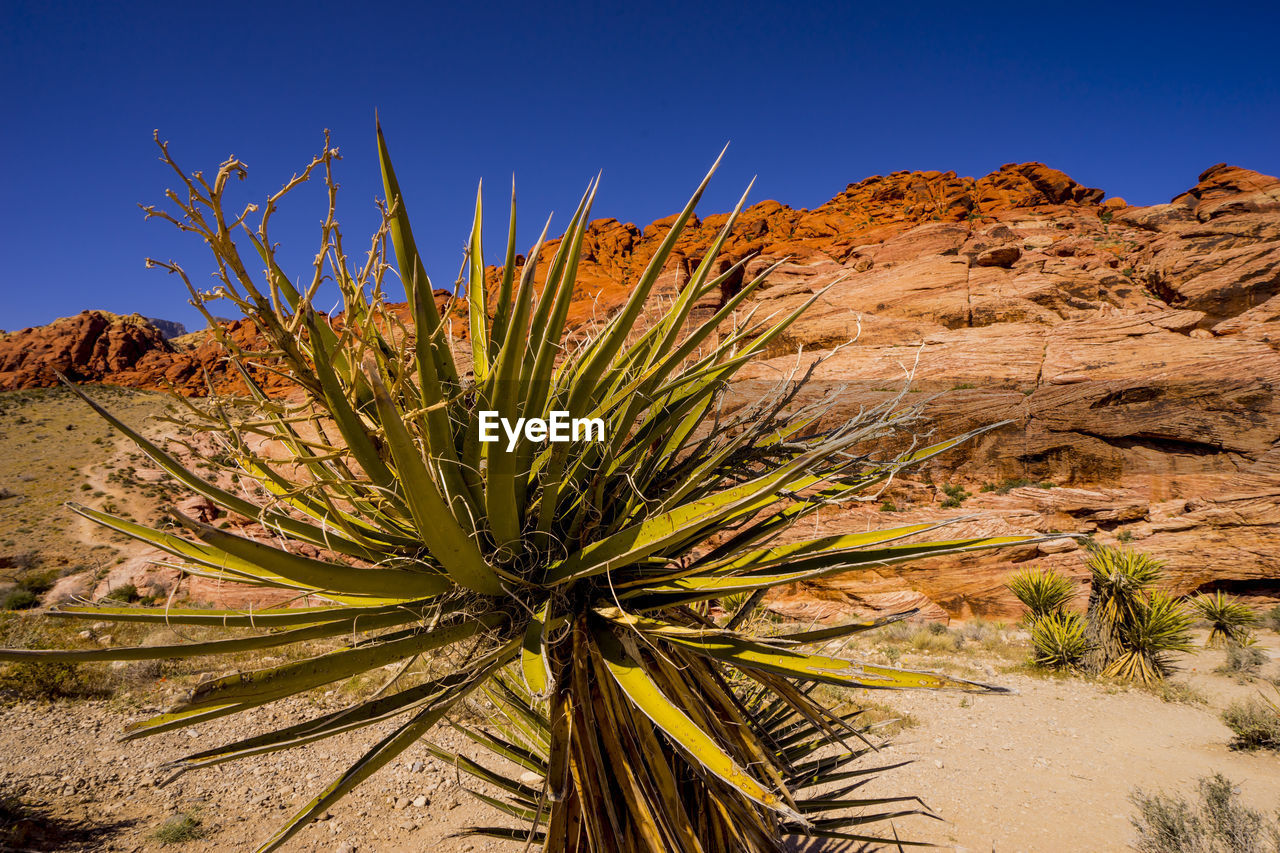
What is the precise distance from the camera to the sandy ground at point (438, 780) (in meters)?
4.00

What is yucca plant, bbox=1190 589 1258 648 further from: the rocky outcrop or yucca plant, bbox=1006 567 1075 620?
the rocky outcrop

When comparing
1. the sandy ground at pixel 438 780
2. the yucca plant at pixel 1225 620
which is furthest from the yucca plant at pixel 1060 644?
the yucca plant at pixel 1225 620

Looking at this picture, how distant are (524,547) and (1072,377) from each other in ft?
82.8

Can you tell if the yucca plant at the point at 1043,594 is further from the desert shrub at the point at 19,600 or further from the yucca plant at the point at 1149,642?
the desert shrub at the point at 19,600

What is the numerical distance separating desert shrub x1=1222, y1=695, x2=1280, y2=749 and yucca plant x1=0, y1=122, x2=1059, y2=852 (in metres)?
7.34

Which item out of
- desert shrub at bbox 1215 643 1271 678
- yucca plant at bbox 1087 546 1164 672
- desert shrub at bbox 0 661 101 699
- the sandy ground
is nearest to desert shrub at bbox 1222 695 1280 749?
the sandy ground

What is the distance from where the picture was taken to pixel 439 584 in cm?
146

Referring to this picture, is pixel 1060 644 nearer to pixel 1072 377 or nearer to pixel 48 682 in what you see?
pixel 48 682

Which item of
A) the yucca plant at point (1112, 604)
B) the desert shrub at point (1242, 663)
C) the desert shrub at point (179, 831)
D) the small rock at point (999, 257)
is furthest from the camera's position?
the small rock at point (999, 257)

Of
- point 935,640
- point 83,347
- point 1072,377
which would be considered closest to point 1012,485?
point 1072,377

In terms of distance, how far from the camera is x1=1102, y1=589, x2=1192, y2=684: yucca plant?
28.5 ft

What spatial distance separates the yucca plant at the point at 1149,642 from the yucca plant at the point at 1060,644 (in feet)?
1.47

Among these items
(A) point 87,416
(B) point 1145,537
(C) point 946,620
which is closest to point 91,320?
(A) point 87,416

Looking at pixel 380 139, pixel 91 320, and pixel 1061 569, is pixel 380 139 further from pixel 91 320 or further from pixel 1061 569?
pixel 91 320
